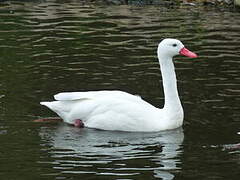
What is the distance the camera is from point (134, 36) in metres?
19.6

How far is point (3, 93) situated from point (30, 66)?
2.32 meters

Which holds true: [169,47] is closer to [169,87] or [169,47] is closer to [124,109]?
[169,87]

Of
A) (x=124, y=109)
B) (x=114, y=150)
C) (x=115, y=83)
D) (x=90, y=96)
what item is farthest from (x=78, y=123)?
(x=115, y=83)

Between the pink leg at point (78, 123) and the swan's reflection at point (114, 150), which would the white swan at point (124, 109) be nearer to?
the pink leg at point (78, 123)

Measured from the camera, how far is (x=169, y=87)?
41.4ft

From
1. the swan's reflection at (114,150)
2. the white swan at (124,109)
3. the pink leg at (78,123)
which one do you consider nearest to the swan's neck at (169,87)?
the white swan at (124,109)

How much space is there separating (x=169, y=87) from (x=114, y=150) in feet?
6.44

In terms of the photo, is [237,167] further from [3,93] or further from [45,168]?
[3,93]

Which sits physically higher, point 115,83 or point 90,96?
point 90,96

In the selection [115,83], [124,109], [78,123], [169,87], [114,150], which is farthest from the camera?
[115,83]

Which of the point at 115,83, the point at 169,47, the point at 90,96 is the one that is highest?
the point at 169,47

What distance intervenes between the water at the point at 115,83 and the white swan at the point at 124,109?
16 centimetres

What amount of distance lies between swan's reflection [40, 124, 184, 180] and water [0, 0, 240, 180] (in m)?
0.01

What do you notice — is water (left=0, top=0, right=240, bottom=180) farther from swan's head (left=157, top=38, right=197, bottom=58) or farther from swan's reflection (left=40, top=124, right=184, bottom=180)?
swan's head (left=157, top=38, right=197, bottom=58)
